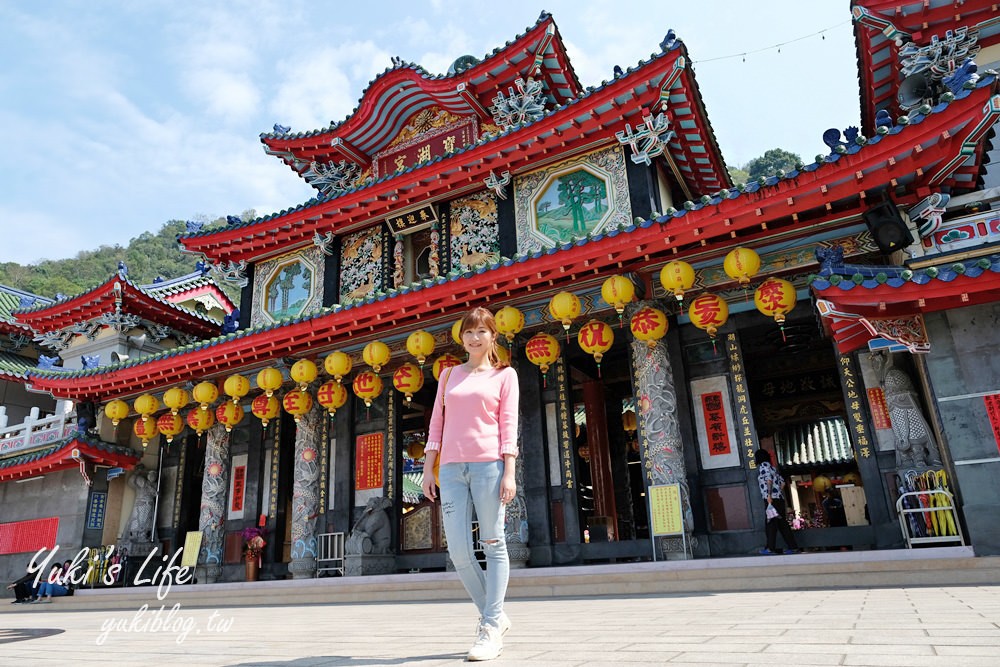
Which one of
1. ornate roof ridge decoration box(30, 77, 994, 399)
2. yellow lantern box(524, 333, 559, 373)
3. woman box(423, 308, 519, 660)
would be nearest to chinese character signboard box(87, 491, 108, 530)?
ornate roof ridge decoration box(30, 77, 994, 399)

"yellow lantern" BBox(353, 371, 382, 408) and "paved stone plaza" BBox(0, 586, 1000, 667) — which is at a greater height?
"yellow lantern" BBox(353, 371, 382, 408)

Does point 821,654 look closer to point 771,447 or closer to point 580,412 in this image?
point 580,412

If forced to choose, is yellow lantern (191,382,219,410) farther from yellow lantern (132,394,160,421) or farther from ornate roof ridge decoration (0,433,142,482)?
ornate roof ridge decoration (0,433,142,482)

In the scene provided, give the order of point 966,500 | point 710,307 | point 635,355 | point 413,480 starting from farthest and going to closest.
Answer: point 413,480
point 635,355
point 710,307
point 966,500

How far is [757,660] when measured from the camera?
7.19ft

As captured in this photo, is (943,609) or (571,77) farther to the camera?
(571,77)

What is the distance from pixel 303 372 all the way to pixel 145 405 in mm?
4066

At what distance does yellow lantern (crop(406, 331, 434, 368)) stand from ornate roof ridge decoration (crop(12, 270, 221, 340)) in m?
9.52

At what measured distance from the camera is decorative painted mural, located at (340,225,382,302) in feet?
40.8

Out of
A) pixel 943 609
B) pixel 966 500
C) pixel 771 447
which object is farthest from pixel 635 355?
pixel 771 447

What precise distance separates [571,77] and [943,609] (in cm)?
1128

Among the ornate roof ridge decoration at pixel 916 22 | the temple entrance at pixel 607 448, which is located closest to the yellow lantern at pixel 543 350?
the temple entrance at pixel 607 448

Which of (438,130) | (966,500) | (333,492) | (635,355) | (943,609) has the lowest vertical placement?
(943,609)

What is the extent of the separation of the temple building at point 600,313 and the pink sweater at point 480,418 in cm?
482
